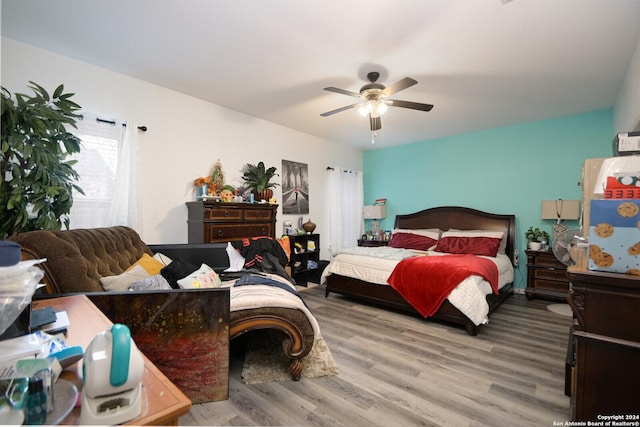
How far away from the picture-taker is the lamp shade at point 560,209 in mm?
3766

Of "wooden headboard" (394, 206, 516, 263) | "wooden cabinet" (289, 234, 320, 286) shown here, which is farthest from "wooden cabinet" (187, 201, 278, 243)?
"wooden headboard" (394, 206, 516, 263)

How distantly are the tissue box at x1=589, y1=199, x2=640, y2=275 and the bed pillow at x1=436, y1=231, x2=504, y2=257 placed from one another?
2.95 m

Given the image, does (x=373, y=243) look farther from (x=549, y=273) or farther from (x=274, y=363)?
(x=274, y=363)

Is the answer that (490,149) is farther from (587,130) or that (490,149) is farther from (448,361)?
(448,361)

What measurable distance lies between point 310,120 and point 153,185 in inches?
90.5

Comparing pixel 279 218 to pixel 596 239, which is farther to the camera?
pixel 279 218

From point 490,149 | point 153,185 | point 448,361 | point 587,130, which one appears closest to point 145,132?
point 153,185

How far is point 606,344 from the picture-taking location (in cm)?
116

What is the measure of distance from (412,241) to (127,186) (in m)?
3.95

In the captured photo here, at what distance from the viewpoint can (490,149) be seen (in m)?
4.62

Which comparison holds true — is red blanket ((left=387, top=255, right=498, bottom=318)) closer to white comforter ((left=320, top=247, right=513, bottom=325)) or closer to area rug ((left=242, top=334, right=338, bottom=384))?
white comforter ((left=320, top=247, right=513, bottom=325))

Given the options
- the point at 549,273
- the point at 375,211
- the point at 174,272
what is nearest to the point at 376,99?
the point at 174,272

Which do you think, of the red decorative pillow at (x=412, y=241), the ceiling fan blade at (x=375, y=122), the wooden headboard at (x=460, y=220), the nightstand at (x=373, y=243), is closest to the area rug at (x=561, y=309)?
the wooden headboard at (x=460, y=220)

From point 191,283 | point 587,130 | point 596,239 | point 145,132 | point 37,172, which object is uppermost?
point 587,130
